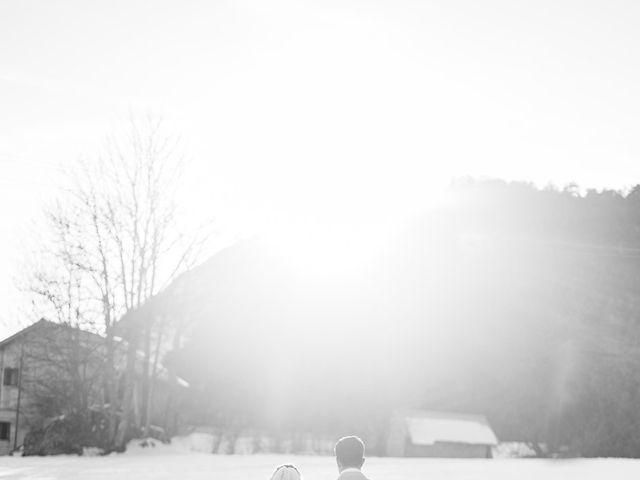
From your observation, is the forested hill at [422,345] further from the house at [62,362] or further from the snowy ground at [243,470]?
the snowy ground at [243,470]

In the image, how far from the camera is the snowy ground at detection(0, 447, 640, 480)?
56.1 feet

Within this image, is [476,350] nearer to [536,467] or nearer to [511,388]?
[511,388]

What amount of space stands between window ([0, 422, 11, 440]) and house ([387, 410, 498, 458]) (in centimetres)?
2311

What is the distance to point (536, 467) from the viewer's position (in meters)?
19.8

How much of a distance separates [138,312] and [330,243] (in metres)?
36.2

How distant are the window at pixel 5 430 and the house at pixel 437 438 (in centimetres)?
2311

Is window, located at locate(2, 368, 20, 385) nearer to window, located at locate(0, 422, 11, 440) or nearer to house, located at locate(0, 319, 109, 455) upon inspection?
window, located at locate(0, 422, 11, 440)

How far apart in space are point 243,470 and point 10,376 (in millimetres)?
34820

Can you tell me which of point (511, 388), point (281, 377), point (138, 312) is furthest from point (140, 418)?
point (511, 388)

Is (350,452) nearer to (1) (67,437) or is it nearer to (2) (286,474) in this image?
(2) (286,474)

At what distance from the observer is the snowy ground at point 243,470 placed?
1709 cm

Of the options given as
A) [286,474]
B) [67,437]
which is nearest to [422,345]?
[67,437]

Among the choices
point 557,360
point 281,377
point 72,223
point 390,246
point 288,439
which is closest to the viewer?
point 72,223

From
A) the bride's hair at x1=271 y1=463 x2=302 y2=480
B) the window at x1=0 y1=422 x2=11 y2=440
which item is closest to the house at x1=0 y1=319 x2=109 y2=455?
the window at x1=0 y1=422 x2=11 y2=440
